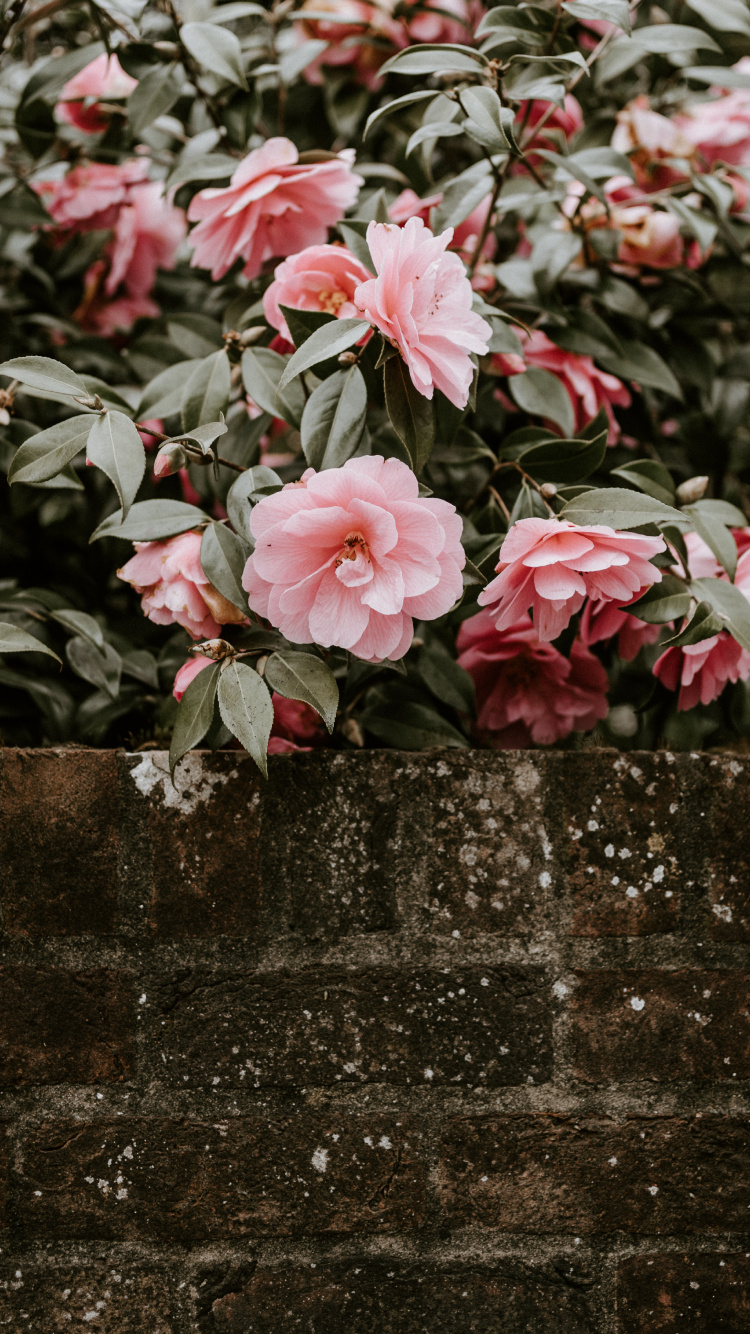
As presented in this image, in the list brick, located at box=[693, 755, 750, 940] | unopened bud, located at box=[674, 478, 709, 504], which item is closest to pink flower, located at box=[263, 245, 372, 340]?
unopened bud, located at box=[674, 478, 709, 504]

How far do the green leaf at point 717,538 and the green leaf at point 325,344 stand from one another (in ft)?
1.02

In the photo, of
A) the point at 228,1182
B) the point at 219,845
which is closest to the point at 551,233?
the point at 219,845

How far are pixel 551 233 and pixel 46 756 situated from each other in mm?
718

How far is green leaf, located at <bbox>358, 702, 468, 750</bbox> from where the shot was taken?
759 millimetres

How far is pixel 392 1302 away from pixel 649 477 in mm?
695

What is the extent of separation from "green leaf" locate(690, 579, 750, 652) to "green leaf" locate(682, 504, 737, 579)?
0.05 ft

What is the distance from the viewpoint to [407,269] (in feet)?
1.86

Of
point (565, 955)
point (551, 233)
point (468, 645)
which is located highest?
point (551, 233)

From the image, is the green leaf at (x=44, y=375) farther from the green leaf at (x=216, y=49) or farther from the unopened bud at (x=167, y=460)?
the green leaf at (x=216, y=49)

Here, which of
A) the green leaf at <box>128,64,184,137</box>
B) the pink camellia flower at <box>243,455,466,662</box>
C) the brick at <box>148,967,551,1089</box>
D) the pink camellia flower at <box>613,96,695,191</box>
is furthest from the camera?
the pink camellia flower at <box>613,96,695,191</box>

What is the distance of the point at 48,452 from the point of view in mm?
618

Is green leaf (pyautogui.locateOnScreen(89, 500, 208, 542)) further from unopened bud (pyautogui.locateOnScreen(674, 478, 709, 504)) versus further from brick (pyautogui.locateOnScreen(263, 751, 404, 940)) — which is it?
unopened bud (pyautogui.locateOnScreen(674, 478, 709, 504))

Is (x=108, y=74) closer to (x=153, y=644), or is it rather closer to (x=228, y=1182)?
(x=153, y=644)

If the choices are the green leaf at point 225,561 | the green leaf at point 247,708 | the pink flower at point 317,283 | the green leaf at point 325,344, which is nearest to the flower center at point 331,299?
the pink flower at point 317,283
